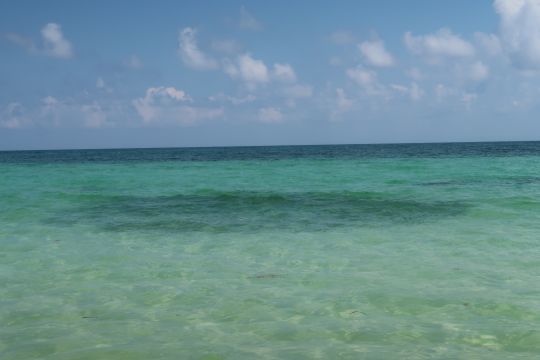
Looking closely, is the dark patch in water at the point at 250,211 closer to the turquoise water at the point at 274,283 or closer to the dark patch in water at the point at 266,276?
the turquoise water at the point at 274,283

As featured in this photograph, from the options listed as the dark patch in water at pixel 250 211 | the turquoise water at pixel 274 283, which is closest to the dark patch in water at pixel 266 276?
the turquoise water at pixel 274 283

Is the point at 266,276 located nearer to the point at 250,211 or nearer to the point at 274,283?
the point at 274,283

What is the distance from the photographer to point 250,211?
1490cm

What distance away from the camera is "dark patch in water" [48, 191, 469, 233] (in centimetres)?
1245

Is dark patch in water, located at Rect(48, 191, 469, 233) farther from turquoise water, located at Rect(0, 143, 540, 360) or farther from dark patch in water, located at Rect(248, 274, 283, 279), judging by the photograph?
dark patch in water, located at Rect(248, 274, 283, 279)

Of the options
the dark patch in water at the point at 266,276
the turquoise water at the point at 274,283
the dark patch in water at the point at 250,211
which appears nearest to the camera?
the turquoise water at the point at 274,283

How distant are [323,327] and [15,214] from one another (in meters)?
11.7

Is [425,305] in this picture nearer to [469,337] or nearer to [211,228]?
[469,337]

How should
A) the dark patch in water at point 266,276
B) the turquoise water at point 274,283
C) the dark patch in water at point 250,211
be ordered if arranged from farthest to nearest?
the dark patch in water at point 250,211 → the dark patch in water at point 266,276 → the turquoise water at point 274,283

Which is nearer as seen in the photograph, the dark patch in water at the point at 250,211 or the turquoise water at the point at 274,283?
the turquoise water at the point at 274,283

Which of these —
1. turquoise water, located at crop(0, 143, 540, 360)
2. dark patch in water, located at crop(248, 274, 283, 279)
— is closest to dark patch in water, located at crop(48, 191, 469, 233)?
turquoise water, located at crop(0, 143, 540, 360)

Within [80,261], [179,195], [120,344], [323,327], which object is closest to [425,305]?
[323,327]

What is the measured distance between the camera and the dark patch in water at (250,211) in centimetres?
1245

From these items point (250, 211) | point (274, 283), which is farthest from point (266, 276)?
point (250, 211)
